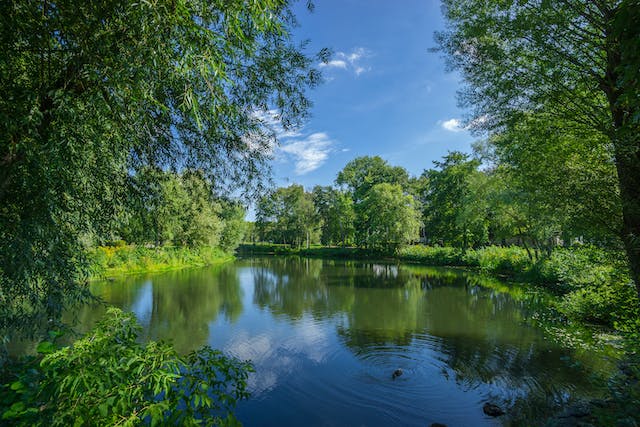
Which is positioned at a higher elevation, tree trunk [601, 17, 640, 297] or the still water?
tree trunk [601, 17, 640, 297]

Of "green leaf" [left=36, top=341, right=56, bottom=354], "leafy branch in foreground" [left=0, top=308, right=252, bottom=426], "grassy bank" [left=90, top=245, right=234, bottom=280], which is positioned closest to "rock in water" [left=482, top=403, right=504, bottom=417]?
"leafy branch in foreground" [left=0, top=308, right=252, bottom=426]

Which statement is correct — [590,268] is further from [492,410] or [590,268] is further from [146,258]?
[146,258]

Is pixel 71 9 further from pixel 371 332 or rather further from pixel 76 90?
pixel 371 332

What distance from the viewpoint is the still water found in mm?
6578

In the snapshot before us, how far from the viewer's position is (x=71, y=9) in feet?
11.1

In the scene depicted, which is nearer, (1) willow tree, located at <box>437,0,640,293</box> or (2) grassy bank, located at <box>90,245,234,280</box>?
(1) willow tree, located at <box>437,0,640,293</box>

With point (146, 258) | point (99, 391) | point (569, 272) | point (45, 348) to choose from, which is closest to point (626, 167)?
point (99, 391)

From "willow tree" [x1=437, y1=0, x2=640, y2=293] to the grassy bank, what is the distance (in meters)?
21.4

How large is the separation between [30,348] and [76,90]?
9663 mm

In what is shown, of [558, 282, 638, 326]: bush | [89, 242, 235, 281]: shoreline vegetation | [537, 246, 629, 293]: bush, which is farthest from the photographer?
[89, 242, 235, 281]: shoreline vegetation

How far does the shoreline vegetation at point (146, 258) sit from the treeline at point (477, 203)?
1337 cm

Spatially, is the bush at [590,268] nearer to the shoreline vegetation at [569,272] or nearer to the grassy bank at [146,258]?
the shoreline vegetation at [569,272]

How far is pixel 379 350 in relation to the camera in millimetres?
9562

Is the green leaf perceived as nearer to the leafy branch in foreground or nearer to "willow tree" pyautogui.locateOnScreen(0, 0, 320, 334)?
the leafy branch in foreground
